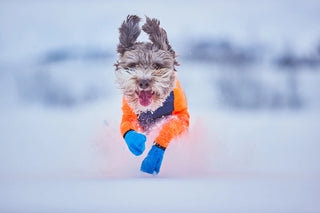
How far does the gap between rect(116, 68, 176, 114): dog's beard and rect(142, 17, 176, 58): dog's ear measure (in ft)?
0.72

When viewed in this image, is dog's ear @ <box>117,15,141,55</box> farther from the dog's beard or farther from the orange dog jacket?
the orange dog jacket

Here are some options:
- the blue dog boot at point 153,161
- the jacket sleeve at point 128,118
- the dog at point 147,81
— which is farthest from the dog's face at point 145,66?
the blue dog boot at point 153,161

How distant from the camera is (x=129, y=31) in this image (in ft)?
7.60

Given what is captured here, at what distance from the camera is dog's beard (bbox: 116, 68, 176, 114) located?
6.97 ft

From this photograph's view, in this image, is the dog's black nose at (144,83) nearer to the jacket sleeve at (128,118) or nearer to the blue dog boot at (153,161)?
the jacket sleeve at (128,118)

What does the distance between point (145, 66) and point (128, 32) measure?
1.13 ft

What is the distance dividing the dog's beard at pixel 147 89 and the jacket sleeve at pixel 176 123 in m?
0.21

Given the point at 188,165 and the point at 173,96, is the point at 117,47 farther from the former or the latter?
the point at 188,165

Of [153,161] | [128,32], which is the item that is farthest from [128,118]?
[128,32]

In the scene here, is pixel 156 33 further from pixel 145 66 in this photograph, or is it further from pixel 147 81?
pixel 147 81

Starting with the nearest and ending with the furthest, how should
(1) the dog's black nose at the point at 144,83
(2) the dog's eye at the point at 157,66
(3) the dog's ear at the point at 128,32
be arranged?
(1) the dog's black nose at the point at 144,83, (2) the dog's eye at the point at 157,66, (3) the dog's ear at the point at 128,32

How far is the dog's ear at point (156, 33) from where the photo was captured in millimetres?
2295

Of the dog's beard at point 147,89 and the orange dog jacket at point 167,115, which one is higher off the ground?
the dog's beard at point 147,89

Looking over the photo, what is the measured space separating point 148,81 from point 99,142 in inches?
42.9
